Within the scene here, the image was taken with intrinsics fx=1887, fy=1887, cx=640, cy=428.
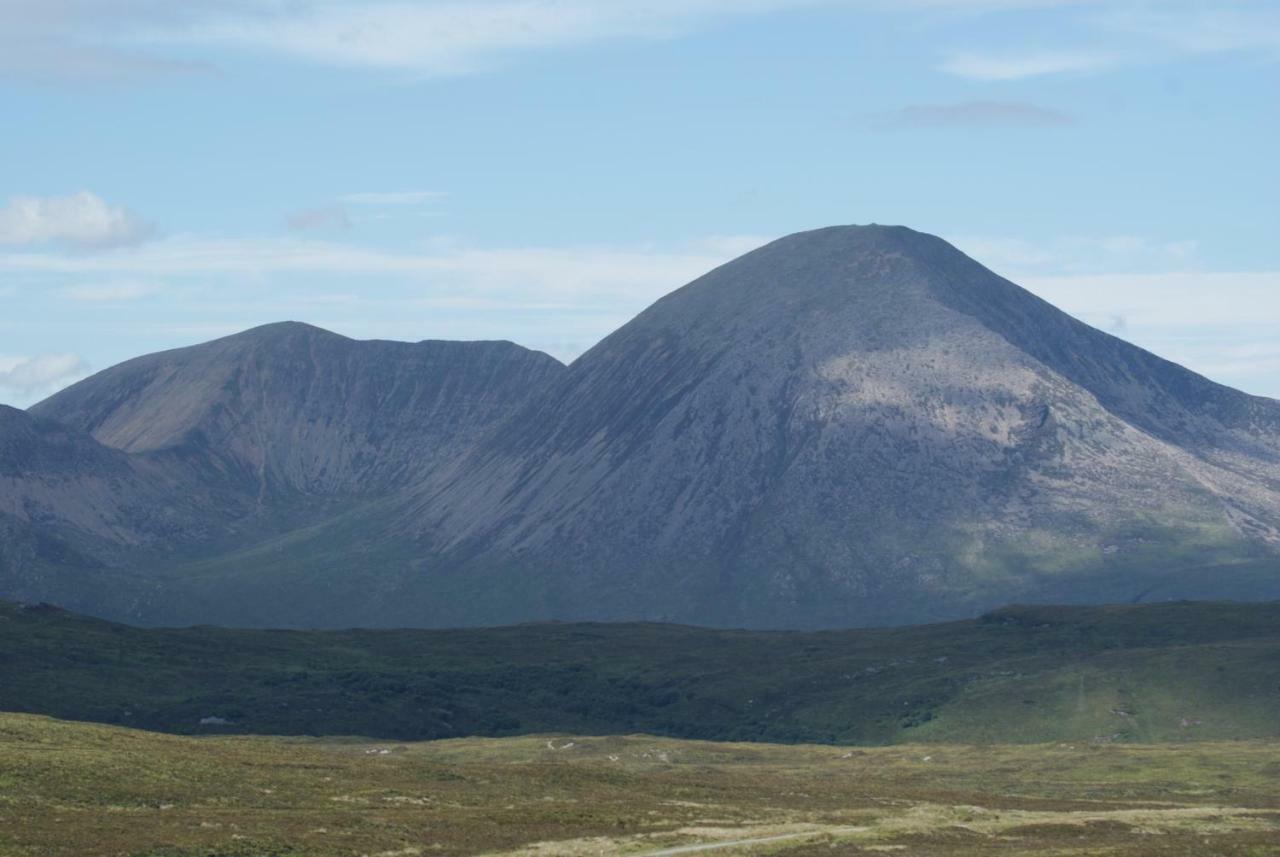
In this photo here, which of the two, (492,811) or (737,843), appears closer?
(737,843)

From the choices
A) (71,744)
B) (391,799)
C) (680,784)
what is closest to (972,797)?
(680,784)

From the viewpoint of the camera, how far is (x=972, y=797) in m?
148

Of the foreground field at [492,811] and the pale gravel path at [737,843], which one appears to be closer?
the pale gravel path at [737,843]

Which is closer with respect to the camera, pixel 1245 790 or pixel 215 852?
pixel 215 852

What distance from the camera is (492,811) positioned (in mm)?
120938

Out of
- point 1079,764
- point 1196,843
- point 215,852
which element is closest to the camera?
point 215,852

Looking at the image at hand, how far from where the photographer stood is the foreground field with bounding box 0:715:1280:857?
10194cm

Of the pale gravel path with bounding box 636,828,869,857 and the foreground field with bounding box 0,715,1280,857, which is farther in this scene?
the foreground field with bounding box 0,715,1280,857

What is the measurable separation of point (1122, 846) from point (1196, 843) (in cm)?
511

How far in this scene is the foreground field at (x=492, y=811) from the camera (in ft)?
334

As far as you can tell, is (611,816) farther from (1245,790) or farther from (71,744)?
(1245,790)

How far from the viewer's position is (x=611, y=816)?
118 meters

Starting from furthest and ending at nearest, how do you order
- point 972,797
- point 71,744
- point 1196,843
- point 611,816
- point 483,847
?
point 972,797
point 71,744
point 611,816
point 1196,843
point 483,847

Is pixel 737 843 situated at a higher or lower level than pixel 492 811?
higher
